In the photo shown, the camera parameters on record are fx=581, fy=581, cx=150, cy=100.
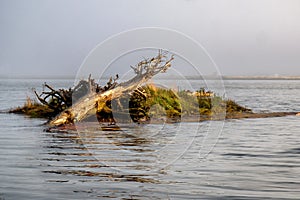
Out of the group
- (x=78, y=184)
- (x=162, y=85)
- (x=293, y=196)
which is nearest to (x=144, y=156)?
(x=78, y=184)

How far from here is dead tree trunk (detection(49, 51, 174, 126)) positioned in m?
25.4

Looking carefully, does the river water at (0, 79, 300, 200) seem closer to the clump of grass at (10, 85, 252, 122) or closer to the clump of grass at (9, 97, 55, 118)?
the clump of grass at (10, 85, 252, 122)

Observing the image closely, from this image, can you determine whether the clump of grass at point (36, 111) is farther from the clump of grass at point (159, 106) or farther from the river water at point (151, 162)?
the river water at point (151, 162)

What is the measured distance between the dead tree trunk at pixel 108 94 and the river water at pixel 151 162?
2.34ft

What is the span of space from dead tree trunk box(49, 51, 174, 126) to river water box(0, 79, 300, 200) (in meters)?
0.71

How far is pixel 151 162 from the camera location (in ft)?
52.2

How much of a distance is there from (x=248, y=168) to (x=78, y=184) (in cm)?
469

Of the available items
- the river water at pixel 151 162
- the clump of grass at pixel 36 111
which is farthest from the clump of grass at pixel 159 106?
the river water at pixel 151 162

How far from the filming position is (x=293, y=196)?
1144 cm

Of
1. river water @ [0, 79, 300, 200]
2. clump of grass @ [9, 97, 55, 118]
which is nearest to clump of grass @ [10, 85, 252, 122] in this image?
clump of grass @ [9, 97, 55, 118]

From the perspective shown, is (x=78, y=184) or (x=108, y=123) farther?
(x=108, y=123)

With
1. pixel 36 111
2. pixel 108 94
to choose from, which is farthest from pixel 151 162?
pixel 36 111

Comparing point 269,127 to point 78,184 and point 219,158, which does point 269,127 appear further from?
point 78,184

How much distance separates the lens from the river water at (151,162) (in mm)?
11867
